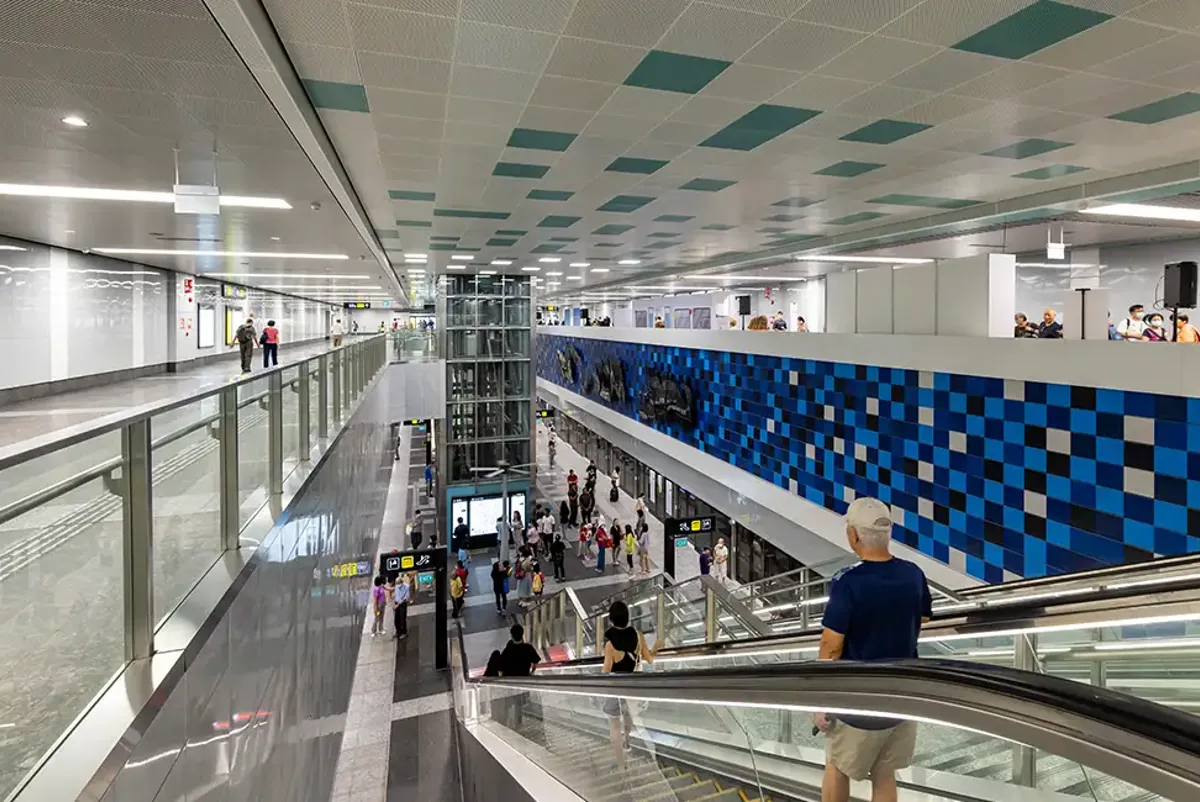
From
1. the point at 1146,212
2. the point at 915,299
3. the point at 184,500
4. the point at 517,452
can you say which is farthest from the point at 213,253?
the point at 1146,212

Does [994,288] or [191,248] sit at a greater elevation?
[191,248]

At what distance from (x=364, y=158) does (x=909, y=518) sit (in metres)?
8.62

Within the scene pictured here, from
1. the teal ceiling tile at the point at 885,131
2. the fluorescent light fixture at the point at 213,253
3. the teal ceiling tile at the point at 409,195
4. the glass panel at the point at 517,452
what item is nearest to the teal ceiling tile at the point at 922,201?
the teal ceiling tile at the point at 885,131

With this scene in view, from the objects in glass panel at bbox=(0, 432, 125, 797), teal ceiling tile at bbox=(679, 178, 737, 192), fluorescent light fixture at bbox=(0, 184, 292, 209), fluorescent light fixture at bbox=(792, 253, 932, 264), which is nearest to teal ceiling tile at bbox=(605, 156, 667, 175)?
teal ceiling tile at bbox=(679, 178, 737, 192)

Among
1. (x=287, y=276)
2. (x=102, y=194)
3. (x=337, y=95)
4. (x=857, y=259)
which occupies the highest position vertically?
(x=857, y=259)

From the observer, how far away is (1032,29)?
4129 mm

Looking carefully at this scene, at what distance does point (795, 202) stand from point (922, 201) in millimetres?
1861

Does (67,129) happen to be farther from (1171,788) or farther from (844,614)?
(1171,788)

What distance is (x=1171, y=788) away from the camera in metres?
0.92

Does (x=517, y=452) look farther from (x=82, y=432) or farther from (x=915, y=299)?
(x=82, y=432)

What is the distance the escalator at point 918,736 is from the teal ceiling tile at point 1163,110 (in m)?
6.13

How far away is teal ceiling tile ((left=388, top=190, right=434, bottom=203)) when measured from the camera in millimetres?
8984

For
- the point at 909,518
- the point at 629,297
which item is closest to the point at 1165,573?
the point at 909,518

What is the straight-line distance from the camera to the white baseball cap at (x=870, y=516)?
2.65 metres
